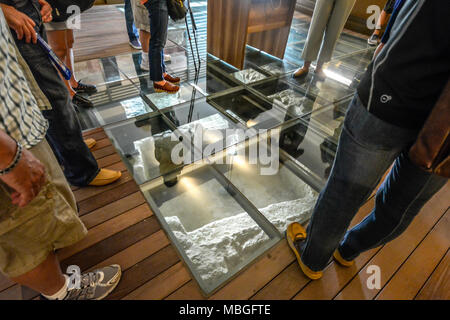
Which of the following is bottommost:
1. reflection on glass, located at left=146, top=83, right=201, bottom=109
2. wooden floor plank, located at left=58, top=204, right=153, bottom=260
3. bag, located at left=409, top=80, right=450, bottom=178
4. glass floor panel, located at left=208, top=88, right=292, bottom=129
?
wooden floor plank, located at left=58, top=204, right=153, bottom=260

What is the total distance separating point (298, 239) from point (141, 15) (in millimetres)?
2219

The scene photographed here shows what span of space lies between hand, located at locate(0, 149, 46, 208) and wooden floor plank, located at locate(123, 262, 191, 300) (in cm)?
66

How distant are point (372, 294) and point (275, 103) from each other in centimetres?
175

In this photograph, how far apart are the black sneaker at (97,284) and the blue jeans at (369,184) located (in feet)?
2.81

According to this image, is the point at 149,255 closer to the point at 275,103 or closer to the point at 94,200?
the point at 94,200

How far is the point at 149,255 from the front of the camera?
117cm

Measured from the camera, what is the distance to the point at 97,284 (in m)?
1.02

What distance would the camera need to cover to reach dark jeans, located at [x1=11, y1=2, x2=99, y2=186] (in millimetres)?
944

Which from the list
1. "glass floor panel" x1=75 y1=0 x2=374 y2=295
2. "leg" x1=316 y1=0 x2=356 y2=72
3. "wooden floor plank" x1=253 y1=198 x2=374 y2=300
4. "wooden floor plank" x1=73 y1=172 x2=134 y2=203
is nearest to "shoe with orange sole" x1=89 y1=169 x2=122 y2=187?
"wooden floor plank" x1=73 y1=172 x2=134 y2=203

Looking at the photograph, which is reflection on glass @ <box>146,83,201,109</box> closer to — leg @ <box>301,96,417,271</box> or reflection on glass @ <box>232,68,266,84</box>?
reflection on glass @ <box>232,68,266,84</box>

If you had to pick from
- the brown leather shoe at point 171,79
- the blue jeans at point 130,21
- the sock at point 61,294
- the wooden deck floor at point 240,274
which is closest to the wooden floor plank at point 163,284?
the wooden deck floor at point 240,274

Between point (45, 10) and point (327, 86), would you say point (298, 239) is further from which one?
point (327, 86)

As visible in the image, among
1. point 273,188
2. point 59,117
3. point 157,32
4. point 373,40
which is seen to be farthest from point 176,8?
point 373,40
